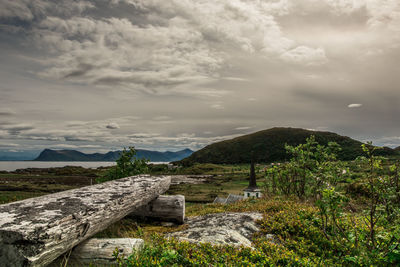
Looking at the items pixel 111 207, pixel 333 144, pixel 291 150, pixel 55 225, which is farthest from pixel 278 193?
pixel 55 225

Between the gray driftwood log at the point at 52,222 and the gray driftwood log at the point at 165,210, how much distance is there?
2.77 metres

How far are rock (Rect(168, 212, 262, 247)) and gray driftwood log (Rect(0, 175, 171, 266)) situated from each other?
2.14 meters

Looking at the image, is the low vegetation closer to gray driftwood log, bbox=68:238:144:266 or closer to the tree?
gray driftwood log, bbox=68:238:144:266

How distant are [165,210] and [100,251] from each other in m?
4.67

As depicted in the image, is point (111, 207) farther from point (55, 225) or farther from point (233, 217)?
point (233, 217)

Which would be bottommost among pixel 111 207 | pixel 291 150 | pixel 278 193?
pixel 278 193

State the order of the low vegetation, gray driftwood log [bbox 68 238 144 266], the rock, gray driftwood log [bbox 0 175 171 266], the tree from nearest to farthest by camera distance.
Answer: gray driftwood log [bbox 0 175 171 266] < the low vegetation < gray driftwood log [bbox 68 238 144 266] < the rock < the tree

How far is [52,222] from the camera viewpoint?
392cm

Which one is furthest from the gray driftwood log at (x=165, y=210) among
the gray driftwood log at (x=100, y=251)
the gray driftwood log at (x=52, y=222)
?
the gray driftwood log at (x=100, y=251)

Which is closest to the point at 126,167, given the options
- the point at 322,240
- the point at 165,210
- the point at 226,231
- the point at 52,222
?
the point at 165,210

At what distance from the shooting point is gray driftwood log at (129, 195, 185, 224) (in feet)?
30.1

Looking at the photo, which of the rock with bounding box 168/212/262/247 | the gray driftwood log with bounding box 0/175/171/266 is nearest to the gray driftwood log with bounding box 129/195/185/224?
the rock with bounding box 168/212/262/247

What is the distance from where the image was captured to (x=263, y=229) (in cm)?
722

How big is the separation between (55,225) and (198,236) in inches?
148
